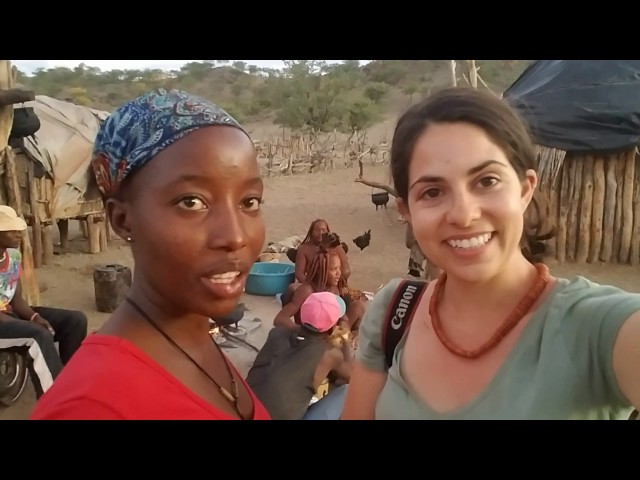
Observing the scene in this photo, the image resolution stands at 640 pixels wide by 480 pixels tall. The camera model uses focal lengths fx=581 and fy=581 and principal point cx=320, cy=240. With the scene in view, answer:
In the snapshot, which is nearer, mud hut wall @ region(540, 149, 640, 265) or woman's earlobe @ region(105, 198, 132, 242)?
woman's earlobe @ region(105, 198, 132, 242)

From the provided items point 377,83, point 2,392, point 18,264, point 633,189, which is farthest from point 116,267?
point 377,83

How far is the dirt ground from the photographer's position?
580 cm

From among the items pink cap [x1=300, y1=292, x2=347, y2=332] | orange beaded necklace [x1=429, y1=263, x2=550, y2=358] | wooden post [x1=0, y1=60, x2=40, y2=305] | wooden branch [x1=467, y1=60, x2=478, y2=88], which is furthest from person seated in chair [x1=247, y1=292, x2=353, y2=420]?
wooden branch [x1=467, y1=60, x2=478, y2=88]

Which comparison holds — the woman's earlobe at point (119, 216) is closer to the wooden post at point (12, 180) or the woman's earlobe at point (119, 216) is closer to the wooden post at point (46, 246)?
the wooden post at point (12, 180)

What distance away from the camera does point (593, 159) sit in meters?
7.99

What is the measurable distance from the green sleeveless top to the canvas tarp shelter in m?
7.71

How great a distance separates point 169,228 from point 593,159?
814 cm

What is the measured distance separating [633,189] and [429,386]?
7.87 m

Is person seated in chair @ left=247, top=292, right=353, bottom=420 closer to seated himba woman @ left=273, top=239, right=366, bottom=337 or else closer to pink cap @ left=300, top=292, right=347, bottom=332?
pink cap @ left=300, top=292, right=347, bottom=332

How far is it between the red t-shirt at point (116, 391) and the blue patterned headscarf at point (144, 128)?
0.30m

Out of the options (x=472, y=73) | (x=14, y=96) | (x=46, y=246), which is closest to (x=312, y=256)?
(x=14, y=96)

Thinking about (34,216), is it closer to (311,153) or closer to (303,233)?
(303,233)

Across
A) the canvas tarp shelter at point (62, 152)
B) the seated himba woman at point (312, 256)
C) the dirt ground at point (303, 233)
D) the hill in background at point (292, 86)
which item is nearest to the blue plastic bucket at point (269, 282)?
the dirt ground at point (303, 233)

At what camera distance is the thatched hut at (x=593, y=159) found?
7.76 metres
